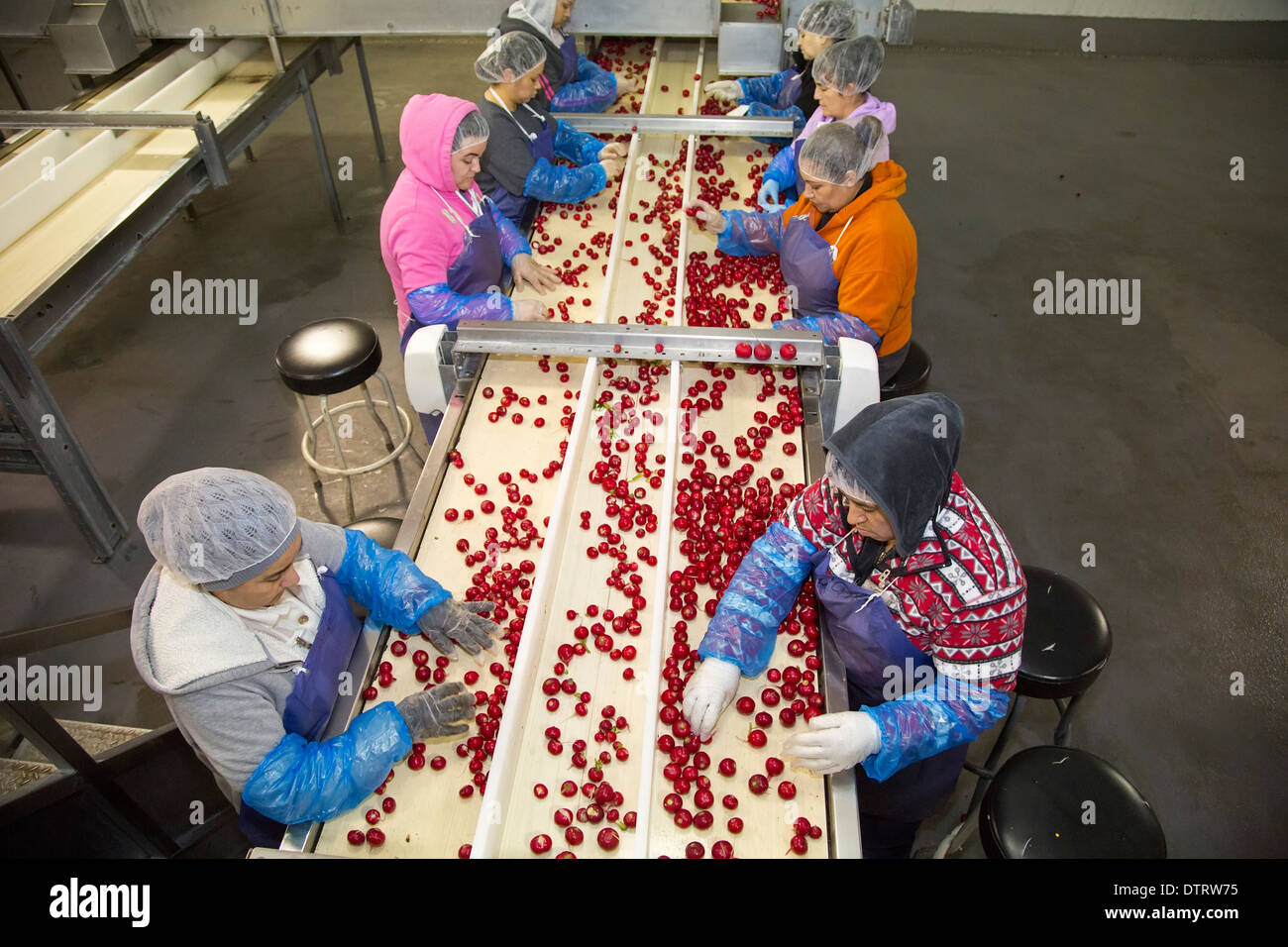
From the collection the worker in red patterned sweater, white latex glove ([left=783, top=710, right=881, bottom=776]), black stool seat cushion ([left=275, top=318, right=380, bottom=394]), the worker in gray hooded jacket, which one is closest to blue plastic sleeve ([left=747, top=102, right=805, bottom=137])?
black stool seat cushion ([left=275, top=318, right=380, bottom=394])

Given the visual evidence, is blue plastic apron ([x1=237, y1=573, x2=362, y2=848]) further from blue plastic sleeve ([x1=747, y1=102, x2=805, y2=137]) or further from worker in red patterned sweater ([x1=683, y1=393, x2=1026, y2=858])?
blue plastic sleeve ([x1=747, y1=102, x2=805, y2=137])

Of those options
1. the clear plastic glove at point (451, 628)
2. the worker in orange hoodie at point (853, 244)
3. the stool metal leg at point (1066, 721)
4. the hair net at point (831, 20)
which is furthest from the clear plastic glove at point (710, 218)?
the stool metal leg at point (1066, 721)

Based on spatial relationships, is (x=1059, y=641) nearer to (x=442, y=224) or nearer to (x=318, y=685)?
(x=318, y=685)

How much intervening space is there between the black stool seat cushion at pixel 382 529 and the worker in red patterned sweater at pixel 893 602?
4.16 feet

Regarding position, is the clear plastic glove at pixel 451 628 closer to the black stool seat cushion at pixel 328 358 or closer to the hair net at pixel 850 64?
the black stool seat cushion at pixel 328 358

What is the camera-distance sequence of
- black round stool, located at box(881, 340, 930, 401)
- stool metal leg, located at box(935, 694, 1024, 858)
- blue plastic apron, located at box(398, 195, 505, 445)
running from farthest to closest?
black round stool, located at box(881, 340, 930, 401) → blue plastic apron, located at box(398, 195, 505, 445) → stool metal leg, located at box(935, 694, 1024, 858)

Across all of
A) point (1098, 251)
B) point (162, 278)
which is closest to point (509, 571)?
point (162, 278)

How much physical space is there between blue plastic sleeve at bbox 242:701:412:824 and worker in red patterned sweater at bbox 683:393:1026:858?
70 centimetres

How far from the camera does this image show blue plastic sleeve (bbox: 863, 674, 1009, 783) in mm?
1810

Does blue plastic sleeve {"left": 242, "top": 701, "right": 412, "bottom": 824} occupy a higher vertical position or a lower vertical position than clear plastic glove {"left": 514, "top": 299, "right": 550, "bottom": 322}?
lower

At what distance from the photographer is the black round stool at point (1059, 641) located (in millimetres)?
2348

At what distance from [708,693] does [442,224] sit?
205cm

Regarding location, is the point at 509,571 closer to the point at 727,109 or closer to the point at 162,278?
the point at 727,109

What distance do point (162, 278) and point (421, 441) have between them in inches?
113
